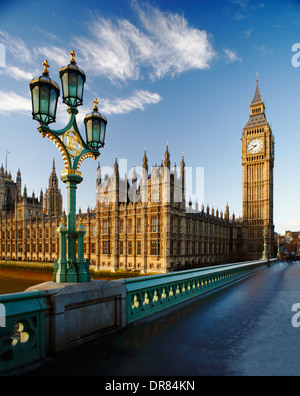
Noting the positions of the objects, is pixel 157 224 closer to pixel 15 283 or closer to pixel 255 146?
pixel 15 283

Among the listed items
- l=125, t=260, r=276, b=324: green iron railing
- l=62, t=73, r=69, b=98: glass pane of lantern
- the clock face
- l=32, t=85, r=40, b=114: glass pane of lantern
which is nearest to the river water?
l=125, t=260, r=276, b=324: green iron railing

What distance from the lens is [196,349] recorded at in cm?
530

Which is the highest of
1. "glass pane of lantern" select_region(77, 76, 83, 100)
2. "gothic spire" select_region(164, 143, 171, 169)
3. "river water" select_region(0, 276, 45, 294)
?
"gothic spire" select_region(164, 143, 171, 169)

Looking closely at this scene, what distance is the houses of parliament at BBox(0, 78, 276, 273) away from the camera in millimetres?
49812

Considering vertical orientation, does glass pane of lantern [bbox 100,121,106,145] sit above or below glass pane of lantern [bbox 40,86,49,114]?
below

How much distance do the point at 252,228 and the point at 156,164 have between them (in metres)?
48.2

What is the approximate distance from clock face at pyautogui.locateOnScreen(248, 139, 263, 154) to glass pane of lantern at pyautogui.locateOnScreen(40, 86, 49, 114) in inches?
3565

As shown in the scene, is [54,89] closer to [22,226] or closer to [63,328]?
[63,328]

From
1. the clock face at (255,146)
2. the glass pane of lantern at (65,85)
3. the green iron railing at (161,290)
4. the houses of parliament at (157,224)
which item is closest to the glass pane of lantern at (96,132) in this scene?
the glass pane of lantern at (65,85)

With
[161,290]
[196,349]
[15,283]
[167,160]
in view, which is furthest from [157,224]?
[196,349]

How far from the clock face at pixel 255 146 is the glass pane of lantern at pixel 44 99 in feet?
297

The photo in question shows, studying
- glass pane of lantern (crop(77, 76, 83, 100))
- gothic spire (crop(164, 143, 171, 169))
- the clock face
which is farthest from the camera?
the clock face

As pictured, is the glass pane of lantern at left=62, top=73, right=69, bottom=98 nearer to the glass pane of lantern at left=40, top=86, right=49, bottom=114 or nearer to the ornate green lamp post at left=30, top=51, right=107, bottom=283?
the ornate green lamp post at left=30, top=51, right=107, bottom=283
